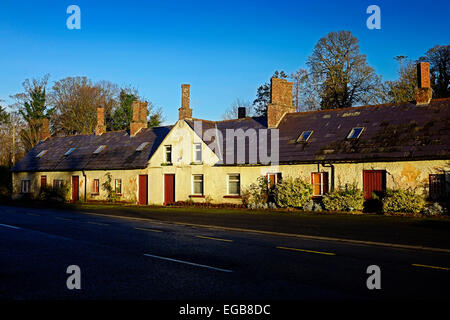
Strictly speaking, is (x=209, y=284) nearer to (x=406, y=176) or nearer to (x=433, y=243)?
(x=433, y=243)

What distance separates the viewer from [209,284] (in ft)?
24.7

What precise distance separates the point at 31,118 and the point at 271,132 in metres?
44.3

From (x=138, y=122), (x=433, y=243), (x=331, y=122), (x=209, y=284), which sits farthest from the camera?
(x=138, y=122)

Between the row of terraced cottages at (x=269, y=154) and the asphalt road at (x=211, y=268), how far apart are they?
1269 centimetres

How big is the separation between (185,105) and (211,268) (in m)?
27.7

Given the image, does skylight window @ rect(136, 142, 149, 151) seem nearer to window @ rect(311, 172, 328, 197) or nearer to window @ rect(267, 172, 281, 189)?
window @ rect(267, 172, 281, 189)

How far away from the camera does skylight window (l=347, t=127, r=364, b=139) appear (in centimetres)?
2714

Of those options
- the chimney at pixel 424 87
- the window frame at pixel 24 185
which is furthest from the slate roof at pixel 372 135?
the window frame at pixel 24 185

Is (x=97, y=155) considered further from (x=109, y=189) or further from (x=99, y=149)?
(x=109, y=189)

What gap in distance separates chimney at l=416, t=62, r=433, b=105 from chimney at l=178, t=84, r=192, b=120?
17.0 m

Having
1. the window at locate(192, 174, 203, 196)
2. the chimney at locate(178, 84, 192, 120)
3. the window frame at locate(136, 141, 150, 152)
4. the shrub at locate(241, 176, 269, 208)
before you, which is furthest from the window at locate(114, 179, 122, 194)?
the shrub at locate(241, 176, 269, 208)

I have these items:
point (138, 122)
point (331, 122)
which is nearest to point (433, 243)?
point (331, 122)

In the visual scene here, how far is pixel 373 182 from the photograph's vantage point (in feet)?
82.3

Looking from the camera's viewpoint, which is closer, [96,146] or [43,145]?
[96,146]
